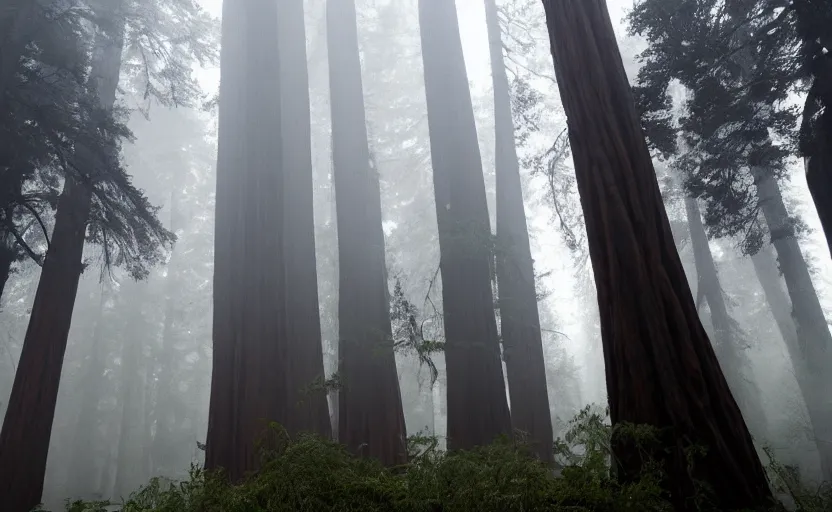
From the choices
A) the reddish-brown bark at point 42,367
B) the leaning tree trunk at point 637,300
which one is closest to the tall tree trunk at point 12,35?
the reddish-brown bark at point 42,367

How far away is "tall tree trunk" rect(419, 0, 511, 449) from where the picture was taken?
27.9 ft

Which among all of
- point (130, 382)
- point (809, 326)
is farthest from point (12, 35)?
point (130, 382)

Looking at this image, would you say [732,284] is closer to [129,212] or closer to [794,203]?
[794,203]

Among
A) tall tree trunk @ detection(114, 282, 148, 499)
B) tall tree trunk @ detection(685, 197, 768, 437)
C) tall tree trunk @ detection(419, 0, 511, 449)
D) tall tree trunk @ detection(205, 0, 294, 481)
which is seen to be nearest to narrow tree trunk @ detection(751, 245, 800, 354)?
tall tree trunk @ detection(685, 197, 768, 437)

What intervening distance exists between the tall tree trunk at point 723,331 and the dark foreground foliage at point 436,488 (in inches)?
656

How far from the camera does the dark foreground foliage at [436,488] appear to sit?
2.52m

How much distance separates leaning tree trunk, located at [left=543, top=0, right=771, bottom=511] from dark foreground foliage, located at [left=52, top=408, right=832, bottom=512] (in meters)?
0.19

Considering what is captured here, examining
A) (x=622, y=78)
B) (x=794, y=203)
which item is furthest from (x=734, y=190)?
(x=794, y=203)

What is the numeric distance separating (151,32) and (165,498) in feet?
40.1

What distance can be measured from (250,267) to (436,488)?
4.58 meters

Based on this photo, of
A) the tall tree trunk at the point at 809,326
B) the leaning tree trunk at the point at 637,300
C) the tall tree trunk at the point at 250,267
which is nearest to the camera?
the leaning tree trunk at the point at 637,300

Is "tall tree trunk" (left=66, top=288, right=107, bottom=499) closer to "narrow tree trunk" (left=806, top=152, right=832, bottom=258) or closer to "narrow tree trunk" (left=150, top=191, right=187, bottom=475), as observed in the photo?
"narrow tree trunk" (left=150, top=191, right=187, bottom=475)

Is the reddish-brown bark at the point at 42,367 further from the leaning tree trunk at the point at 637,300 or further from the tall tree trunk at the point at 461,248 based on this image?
the leaning tree trunk at the point at 637,300

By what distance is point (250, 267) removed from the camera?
664cm
